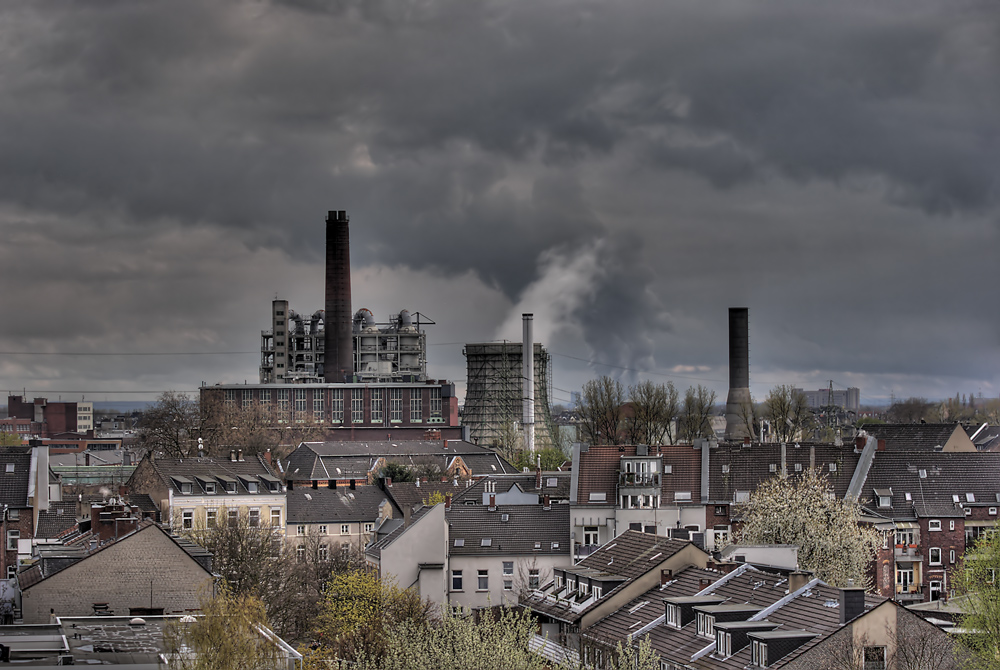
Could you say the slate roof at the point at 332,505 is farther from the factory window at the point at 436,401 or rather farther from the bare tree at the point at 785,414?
the factory window at the point at 436,401

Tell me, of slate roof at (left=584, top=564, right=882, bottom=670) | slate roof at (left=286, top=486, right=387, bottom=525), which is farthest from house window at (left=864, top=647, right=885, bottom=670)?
slate roof at (left=286, top=486, right=387, bottom=525)

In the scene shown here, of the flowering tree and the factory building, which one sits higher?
the factory building

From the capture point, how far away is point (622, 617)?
3966cm

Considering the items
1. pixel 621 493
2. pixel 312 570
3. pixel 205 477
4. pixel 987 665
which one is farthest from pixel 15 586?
pixel 205 477

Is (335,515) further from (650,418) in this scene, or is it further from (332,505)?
(650,418)

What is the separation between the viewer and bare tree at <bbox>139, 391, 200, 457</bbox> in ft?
398

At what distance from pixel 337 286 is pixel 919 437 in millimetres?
91742

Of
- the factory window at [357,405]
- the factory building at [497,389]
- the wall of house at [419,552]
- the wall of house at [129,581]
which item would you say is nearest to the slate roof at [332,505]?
the wall of house at [419,552]

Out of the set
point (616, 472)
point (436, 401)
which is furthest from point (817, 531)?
point (436, 401)

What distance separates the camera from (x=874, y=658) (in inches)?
1235

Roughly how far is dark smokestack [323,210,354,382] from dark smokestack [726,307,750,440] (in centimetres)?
5386

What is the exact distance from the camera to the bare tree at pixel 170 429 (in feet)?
398

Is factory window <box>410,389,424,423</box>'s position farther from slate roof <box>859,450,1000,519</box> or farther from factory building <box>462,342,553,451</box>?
slate roof <box>859,450,1000,519</box>

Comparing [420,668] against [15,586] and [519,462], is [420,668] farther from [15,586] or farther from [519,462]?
[519,462]
